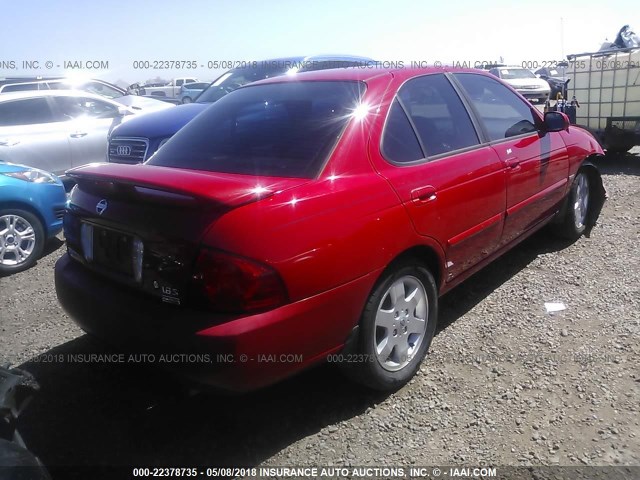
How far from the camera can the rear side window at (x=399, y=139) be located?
281 cm

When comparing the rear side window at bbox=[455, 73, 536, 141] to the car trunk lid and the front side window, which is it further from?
the front side window

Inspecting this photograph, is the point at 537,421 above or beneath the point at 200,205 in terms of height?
beneath

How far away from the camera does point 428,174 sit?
9.59 feet

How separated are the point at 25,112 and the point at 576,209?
676 cm

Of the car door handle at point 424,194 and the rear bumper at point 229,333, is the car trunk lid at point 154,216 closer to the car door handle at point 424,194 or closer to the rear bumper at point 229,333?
the rear bumper at point 229,333

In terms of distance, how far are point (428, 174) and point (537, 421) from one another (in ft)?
4.39

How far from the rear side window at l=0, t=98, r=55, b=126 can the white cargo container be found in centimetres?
785

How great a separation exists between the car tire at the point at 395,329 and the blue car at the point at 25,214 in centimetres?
368

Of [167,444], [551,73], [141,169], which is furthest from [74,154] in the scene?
[551,73]

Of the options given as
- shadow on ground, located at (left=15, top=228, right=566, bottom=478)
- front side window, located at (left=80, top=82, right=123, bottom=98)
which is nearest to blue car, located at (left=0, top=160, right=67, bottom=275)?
shadow on ground, located at (left=15, top=228, right=566, bottom=478)

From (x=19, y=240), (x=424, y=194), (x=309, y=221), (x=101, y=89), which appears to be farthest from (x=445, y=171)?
(x=101, y=89)

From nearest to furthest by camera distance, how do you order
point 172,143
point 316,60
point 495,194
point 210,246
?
point 210,246, point 172,143, point 495,194, point 316,60

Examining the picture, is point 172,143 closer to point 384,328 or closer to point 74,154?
point 384,328

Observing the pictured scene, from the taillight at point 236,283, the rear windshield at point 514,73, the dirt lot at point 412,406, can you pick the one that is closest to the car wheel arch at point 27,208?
the dirt lot at point 412,406
